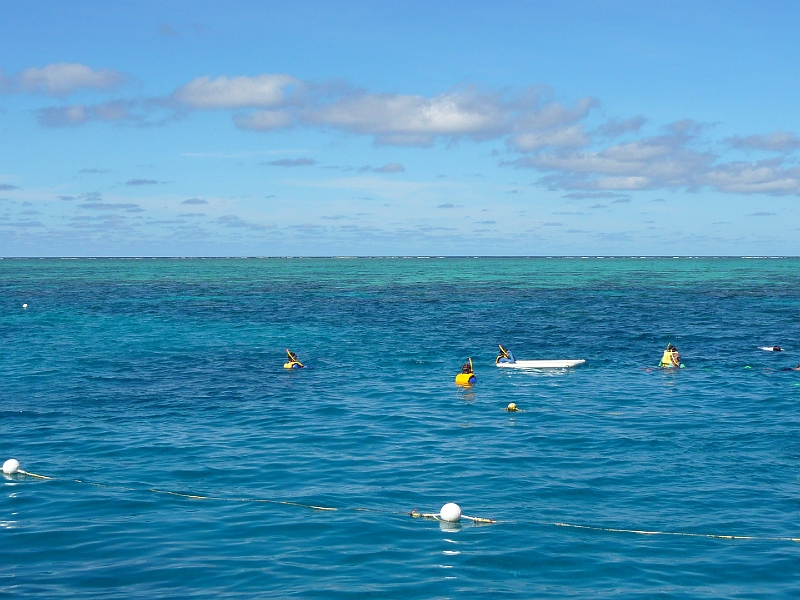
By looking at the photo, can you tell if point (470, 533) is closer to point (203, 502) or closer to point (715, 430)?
point (203, 502)

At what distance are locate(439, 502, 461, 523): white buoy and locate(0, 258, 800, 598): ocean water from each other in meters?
0.36

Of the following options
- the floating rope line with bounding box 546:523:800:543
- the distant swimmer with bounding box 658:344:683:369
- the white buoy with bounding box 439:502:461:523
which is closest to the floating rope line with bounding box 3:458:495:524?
the white buoy with bounding box 439:502:461:523

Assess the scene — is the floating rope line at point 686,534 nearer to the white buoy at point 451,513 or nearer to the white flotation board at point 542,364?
the white buoy at point 451,513

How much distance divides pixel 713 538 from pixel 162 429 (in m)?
20.8

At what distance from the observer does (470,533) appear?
2036 cm

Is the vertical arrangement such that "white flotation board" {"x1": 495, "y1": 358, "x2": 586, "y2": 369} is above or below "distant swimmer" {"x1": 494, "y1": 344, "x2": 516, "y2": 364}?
below

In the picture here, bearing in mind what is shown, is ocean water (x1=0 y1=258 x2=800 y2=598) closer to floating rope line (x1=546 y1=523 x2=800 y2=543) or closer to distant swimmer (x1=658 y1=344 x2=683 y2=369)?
floating rope line (x1=546 y1=523 x2=800 y2=543)

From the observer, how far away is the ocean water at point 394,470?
59.6 feet

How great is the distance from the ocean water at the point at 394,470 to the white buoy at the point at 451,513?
14.0 inches

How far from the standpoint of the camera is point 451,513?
68.5ft

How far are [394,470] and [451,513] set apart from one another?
223 inches

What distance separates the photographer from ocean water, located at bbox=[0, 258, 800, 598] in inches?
715

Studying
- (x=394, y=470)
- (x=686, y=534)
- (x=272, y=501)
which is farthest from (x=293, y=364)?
(x=686, y=534)

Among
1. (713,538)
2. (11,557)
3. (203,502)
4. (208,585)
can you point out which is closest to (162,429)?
(203,502)
